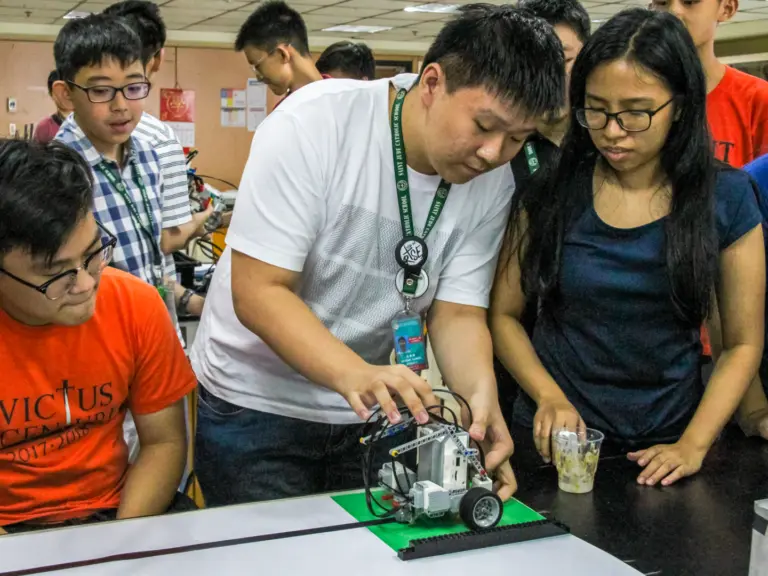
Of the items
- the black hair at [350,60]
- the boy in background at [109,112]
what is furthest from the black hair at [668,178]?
the black hair at [350,60]

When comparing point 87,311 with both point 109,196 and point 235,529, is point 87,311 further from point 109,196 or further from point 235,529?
point 109,196

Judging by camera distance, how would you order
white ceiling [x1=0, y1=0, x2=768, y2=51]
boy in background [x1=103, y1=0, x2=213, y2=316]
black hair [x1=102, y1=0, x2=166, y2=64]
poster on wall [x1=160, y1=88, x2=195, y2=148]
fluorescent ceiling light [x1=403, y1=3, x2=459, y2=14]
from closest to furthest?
boy in background [x1=103, y1=0, x2=213, y2=316] < black hair [x1=102, y1=0, x2=166, y2=64] < white ceiling [x1=0, y1=0, x2=768, y2=51] < fluorescent ceiling light [x1=403, y1=3, x2=459, y2=14] < poster on wall [x1=160, y1=88, x2=195, y2=148]

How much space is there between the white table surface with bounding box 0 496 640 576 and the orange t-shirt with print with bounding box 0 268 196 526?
0.33 m

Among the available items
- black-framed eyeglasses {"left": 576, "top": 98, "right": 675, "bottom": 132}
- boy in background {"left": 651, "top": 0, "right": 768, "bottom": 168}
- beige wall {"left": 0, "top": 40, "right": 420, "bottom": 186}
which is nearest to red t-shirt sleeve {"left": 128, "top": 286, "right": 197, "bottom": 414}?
black-framed eyeglasses {"left": 576, "top": 98, "right": 675, "bottom": 132}

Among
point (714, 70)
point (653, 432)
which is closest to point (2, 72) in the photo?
point (714, 70)

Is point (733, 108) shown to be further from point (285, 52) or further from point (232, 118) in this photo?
point (232, 118)

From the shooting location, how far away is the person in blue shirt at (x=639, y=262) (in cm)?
145

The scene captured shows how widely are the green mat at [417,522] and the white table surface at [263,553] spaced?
→ 0.02 meters

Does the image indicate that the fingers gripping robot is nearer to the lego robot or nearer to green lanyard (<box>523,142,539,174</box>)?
the lego robot

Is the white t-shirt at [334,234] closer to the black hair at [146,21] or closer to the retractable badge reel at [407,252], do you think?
the retractable badge reel at [407,252]

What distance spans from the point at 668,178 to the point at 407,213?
19.1 inches

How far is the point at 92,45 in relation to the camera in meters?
2.35

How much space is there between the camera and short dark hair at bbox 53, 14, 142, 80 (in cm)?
236

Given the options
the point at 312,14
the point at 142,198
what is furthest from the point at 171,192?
the point at 312,14
